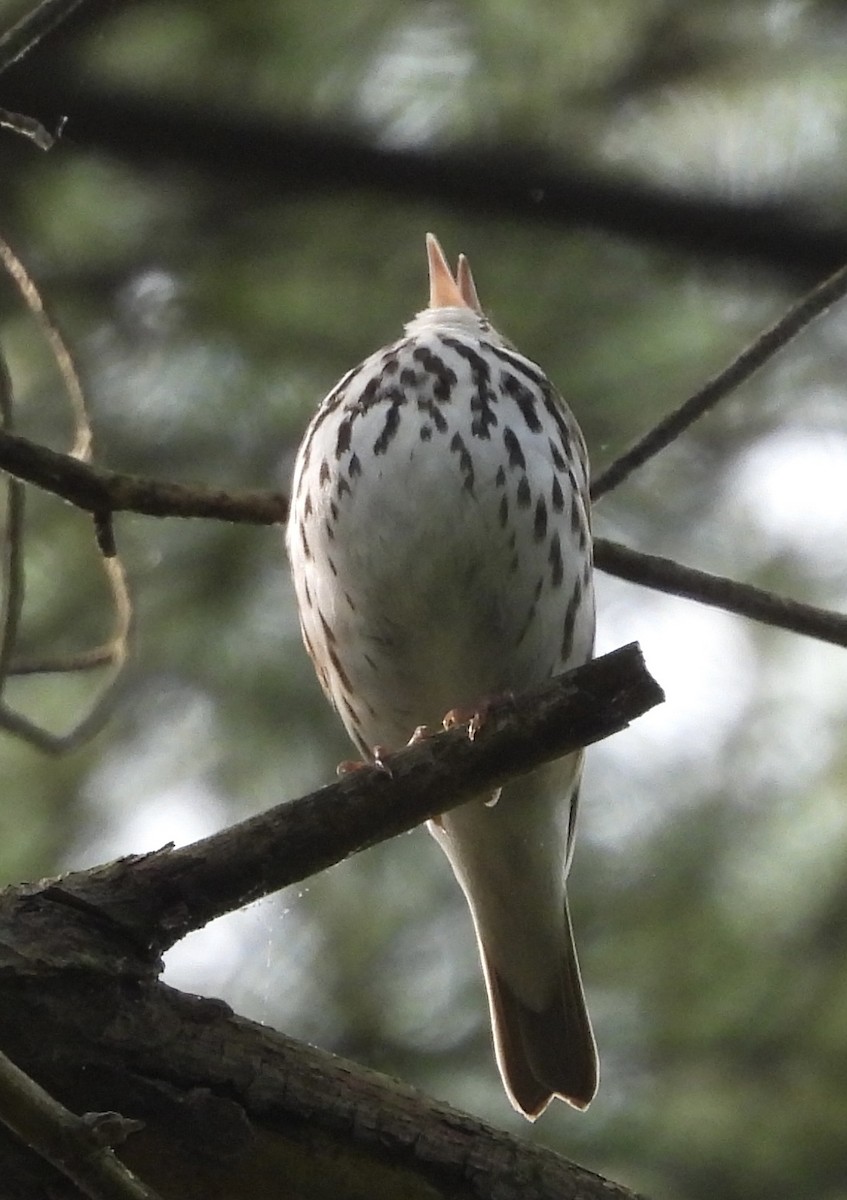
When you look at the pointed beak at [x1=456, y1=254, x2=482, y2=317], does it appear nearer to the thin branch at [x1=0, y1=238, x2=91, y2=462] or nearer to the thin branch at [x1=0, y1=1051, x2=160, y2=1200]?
the thin branch at [x1=0, y1=238, x2=91, y2=462]

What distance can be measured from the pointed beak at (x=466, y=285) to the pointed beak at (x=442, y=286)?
0.05 ft

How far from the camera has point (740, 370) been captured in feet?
8.07

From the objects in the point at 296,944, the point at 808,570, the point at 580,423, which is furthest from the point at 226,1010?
the point at 808,570

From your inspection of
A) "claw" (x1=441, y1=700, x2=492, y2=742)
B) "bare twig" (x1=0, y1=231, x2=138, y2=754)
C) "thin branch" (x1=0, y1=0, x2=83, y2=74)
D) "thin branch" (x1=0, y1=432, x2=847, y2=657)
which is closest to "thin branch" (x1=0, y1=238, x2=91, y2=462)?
"bare twig" (x1=0, y1=231, x2=138, y2=754)

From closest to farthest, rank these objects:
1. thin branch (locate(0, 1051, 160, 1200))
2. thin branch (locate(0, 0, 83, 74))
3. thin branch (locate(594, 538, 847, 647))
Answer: thin branch (locate(0, 1051, 160, 1200))
thin branch (locate(0, 0, 83, 74))
thin branch (locate(594, 538, 847, 647))

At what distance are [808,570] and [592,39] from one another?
3.89 ft

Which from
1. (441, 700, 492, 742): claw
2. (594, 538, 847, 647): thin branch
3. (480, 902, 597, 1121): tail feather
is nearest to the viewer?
(441, 700, 492, 742): claw

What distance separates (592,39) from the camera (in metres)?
3.02

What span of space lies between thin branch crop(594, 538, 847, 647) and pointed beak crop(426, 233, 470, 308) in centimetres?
73

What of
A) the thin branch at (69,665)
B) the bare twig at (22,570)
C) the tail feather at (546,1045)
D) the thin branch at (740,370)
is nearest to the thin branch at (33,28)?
the bare twig at (22,570)

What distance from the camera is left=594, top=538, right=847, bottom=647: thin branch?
237 centimetres

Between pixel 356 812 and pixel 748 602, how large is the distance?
81cm

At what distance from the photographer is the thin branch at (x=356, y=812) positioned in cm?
→ 175

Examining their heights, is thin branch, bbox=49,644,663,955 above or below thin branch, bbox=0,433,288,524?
below
